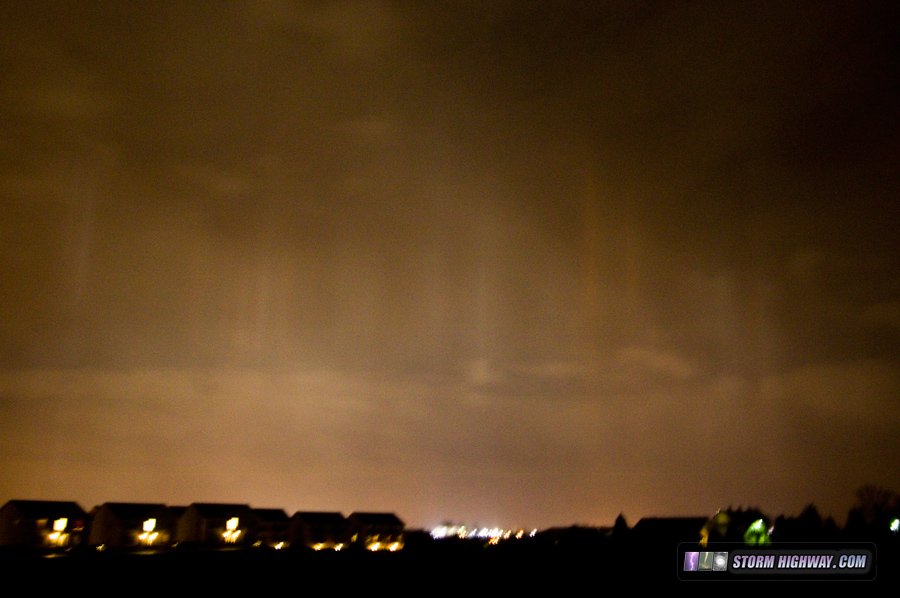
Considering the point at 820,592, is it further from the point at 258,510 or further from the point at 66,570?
the point at 258,510

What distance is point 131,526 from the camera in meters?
74.4

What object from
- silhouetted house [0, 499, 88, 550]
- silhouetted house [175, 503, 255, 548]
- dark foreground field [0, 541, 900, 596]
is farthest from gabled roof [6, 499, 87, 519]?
dark foreground field [0, 541, 900, 596]

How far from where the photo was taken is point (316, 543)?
82.8 metres

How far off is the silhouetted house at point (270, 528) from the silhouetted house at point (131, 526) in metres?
8.35

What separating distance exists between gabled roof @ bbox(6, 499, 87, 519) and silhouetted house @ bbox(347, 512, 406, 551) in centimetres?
2698

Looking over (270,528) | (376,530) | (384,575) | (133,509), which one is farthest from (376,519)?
(384,575)

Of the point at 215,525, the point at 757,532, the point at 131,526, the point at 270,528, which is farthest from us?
the point at 270,528

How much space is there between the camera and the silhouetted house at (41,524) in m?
68.8

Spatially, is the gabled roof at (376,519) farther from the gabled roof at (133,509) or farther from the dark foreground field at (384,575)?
the dark foreground field at (384,575)

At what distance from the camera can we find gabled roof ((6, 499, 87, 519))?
6969 cm

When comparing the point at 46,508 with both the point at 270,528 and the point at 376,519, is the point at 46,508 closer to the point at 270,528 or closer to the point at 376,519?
the point at 270,528

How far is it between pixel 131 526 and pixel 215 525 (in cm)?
793

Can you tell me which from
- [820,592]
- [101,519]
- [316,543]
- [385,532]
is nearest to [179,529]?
[101,519]

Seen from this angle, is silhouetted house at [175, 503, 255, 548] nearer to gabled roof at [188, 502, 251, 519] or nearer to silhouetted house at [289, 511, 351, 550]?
gabled roof at [188, 502, 251, 519]
